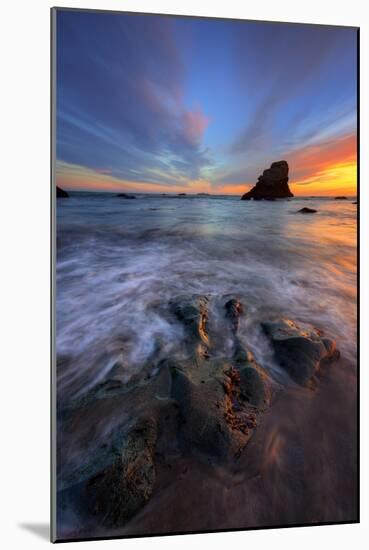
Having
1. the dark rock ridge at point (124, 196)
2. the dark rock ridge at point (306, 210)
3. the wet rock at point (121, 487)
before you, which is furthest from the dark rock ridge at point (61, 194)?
the dark rock ridge at point (306, 210)

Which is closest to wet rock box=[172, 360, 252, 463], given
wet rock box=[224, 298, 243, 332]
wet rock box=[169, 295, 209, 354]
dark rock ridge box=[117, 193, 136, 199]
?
wet rock box=[169, 295, 209, 354]

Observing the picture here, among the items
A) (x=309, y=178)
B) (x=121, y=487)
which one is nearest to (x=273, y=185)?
(x=309, y=178)

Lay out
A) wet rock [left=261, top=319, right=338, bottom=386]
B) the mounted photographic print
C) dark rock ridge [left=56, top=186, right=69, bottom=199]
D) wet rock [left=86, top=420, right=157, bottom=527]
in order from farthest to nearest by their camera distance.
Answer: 1. wet rock [left=261, top=319, right=338, bottom=386]
2. dark rock ridge [left=56, top=186, right=69, bottom=199]
3. the mounted photographic print
4. wet rock [left=86, top=420, right=157, bottom=527]

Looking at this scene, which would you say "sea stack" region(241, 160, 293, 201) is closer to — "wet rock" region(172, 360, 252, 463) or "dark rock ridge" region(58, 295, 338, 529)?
"dark rock ridge" region(58, 295, 338, 529)

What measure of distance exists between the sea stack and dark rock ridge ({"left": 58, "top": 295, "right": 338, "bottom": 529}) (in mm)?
1022

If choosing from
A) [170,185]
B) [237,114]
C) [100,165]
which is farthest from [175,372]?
[237,114]

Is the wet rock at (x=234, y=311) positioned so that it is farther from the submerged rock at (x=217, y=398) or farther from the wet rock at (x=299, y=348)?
the wet rock at (x=299, y=348)

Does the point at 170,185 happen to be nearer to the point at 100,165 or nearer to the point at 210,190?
the point at 210,190

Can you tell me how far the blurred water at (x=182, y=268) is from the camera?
202 cm

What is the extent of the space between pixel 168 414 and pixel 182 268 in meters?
1.00

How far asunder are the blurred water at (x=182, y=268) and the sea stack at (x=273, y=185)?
13cm

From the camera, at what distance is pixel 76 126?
1.97 meters

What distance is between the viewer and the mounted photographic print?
1.76 meters

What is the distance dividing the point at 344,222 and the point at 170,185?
54.3 inches
